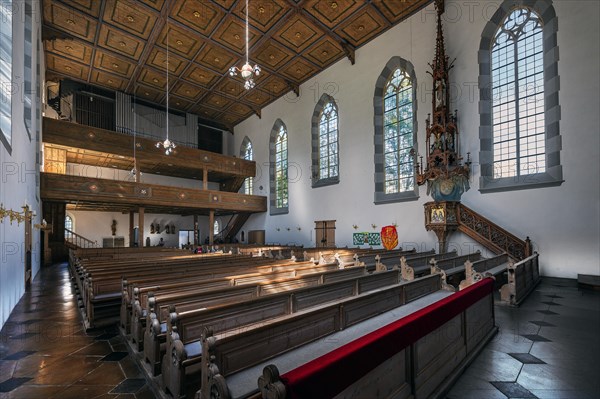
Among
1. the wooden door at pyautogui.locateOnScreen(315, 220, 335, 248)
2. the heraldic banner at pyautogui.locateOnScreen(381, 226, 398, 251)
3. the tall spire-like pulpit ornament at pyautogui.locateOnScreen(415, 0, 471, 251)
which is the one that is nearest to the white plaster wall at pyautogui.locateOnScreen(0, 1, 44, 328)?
the tall spire-like pulpit ornament at pyautogui.locateOnScreen(415, 0, 471, 251)

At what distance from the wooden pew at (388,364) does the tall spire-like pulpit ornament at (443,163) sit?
613 cm

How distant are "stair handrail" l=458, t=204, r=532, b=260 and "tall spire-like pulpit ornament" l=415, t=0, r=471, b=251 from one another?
24cm

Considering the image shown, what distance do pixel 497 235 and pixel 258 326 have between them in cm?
834

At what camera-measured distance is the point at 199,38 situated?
11312 millimetres

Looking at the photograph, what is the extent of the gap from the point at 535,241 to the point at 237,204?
13237mm

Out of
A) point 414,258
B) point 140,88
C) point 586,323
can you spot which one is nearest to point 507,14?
point 414,258

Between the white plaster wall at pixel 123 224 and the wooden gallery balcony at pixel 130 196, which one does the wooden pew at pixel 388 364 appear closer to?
the wooden gallery balcony at pixel 130 196

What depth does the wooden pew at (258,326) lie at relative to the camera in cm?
204

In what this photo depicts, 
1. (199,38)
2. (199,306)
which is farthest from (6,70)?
(199,38)

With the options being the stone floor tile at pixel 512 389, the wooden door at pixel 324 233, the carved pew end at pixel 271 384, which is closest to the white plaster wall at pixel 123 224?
the wooden door at pixel 324 233

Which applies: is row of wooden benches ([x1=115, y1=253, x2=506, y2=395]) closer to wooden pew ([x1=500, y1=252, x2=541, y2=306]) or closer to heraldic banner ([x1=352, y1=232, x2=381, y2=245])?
wooden pew ([x1=500, y1=252, x2=541, y2=306])

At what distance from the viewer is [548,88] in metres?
7.91

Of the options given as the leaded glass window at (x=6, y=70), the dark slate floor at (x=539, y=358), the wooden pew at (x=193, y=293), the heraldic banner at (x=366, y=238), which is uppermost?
the leaded glass window at (x=6, y=70)

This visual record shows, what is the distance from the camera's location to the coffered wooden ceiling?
9.88 meters
